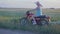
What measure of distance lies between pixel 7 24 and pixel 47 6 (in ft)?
1.19

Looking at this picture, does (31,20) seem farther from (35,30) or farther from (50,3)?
(50,3)

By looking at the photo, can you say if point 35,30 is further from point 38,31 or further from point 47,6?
point 47,6

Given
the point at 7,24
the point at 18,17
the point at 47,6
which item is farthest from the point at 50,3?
the point at 7,24

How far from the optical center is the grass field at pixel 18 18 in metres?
1.74

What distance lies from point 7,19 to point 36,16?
0.24 metres

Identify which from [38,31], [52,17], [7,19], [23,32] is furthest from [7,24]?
[52,17]

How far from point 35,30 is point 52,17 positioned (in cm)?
18

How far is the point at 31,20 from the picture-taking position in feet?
5.81

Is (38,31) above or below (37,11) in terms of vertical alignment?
below

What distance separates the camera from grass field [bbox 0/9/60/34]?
68.5 inches

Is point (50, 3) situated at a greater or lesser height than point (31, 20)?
greater

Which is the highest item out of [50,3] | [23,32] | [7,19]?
[50,3]

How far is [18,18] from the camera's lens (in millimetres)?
1769

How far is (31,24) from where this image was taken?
5.79ft
